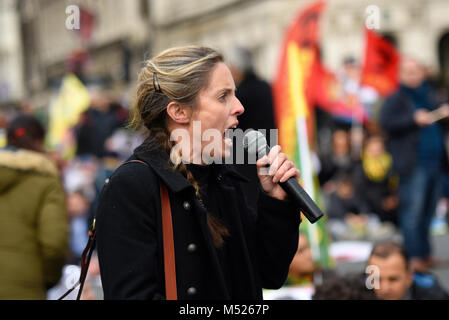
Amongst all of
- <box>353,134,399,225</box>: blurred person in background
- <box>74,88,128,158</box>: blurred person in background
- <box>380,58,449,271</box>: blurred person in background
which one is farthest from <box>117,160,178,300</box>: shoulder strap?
<box>74,88,128,158</box>: blurred person in background

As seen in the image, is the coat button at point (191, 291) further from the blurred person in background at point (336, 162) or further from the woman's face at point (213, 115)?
the blurred person in background at point (336, 162)

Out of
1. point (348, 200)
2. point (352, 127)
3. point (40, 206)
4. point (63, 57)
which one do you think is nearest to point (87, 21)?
point (352, 127)

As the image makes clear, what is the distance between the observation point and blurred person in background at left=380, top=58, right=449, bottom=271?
7230mm

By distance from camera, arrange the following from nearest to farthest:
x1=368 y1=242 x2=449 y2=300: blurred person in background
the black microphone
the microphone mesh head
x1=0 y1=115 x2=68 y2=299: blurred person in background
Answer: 1. the black microphone
2. the microphone mesh head
3. x1=0 y1=115 x2=68 y2=299: blurred person in background
4. x1=368 y1=242 x2=449 y2=300: blurred person in background

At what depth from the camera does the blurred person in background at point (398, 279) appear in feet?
14.1

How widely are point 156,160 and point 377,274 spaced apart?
2.13 meters

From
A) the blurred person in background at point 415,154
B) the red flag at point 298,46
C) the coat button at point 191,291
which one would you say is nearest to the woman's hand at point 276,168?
the coat button at point 191,291

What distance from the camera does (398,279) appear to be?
435 centimetres

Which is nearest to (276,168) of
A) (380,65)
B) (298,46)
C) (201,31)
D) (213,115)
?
(213,115)

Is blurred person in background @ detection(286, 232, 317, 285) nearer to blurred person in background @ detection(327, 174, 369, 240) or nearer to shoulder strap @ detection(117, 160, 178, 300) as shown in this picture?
shoulder strap @ detection(117, 160, 178, 300)

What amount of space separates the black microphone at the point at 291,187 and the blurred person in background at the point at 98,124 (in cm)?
936

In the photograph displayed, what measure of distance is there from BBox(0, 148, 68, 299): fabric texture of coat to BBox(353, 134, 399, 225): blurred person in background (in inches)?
289

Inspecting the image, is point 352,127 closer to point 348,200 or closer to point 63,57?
point 348,200

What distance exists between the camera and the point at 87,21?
19.7 meters
